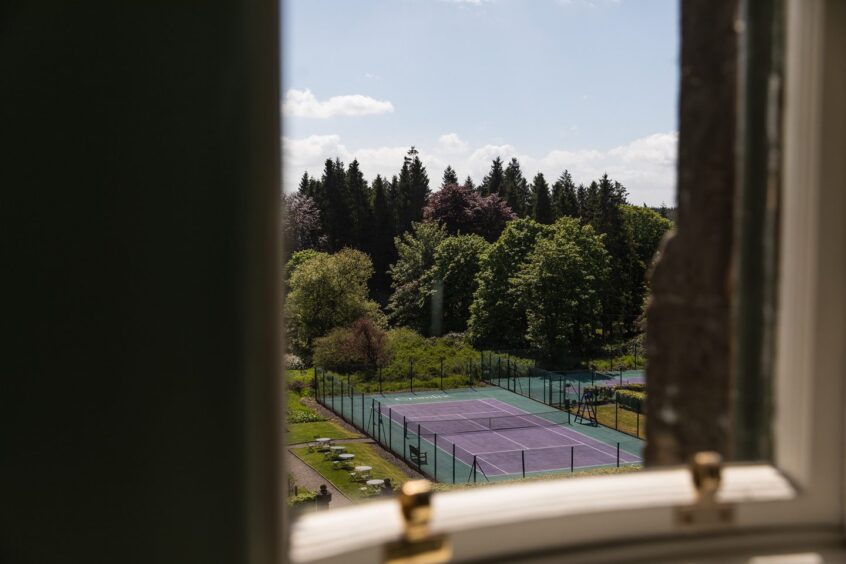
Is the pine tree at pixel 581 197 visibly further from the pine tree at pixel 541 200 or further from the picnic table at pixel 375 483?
the picnic table at pixel 375 483

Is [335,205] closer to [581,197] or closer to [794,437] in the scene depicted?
[581,197]

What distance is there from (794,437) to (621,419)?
2016cm

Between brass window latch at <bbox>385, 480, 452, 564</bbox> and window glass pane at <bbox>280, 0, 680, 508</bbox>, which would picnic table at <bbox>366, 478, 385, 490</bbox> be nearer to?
window glass pane at <bbox>280, 0, 680, 508</bbox>

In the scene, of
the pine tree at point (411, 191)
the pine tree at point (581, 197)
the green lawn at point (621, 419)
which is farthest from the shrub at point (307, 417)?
the green lawn at point (621, 419)

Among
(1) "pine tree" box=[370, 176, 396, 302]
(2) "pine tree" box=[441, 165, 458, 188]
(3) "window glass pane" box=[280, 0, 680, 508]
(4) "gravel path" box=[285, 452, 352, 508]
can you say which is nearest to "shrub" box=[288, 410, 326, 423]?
(3) "window glass pane" box=[280, 0, 680, 508]

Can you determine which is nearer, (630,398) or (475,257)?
(475,257)

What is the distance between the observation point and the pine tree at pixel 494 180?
21.6ft

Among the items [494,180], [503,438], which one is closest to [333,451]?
[503,438]

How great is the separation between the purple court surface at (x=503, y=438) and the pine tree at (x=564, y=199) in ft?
26.3

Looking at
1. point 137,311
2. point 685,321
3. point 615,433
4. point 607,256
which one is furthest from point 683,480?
point 615,433

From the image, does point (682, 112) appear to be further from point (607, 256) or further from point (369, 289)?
point (607, 256)

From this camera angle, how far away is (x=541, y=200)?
9812 millimetres

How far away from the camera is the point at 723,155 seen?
888 mm

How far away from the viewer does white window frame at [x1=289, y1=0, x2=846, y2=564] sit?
2.60 feet
